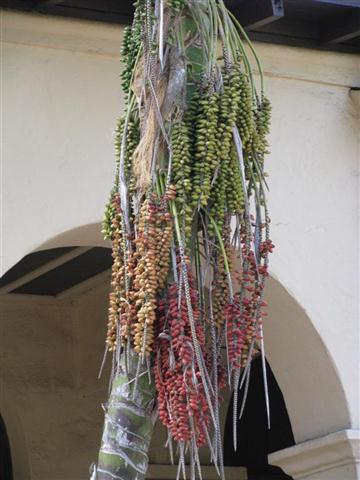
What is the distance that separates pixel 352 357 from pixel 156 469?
2026mm

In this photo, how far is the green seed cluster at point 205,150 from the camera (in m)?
2.96

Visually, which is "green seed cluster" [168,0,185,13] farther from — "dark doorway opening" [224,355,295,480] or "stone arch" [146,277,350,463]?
"dark doorway opening" [224,355,295,480]

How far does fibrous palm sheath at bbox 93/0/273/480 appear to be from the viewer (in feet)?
9.25

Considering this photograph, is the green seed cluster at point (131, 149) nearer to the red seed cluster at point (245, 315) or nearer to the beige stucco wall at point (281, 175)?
the red seed cluster at point (245, 315)

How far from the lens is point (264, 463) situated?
6816mm

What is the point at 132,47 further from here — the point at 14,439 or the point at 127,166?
the point at 14,439

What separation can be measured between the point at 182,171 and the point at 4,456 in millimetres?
3899

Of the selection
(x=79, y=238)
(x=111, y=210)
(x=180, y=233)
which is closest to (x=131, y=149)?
(x=111, y=210)

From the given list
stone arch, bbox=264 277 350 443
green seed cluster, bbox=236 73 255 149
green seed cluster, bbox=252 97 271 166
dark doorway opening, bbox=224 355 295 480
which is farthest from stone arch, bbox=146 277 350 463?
dark doorway opening, bbox=224 355 295 480

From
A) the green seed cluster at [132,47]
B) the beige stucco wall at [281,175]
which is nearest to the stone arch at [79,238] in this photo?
the beige stucco wall at [281,175]

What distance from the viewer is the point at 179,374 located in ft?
9.14

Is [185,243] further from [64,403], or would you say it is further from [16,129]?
[64,403]

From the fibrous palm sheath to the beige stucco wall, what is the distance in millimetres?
979

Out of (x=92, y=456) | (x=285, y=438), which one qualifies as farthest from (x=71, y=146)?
(x=285, y=438)
